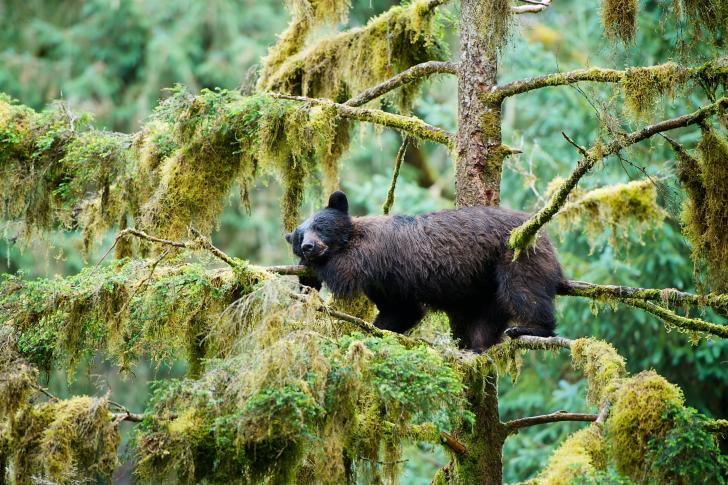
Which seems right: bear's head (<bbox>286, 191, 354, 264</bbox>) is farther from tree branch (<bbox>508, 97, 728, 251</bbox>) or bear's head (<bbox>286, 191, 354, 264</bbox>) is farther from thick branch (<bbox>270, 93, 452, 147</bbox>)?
tree branch (<bbox>508, 97, 728, 251</bbox>)

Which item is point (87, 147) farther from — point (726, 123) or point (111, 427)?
point (726, 123)

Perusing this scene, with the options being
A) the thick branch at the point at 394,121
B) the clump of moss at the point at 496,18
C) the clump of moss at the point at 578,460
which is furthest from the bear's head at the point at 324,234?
the clump of moss at the point at 578,460

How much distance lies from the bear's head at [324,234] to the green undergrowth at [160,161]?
295 mm

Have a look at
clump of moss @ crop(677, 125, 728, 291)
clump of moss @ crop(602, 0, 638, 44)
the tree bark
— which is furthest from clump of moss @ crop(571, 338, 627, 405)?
clump of moss @ crop(602, 0, 638, 44)

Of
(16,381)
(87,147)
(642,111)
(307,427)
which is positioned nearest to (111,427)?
(16,381)

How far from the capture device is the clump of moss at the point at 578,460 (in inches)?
168

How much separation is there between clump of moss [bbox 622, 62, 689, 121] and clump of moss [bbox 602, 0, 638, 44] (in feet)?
1.02

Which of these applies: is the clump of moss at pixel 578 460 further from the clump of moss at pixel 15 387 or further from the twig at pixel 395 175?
the twig at pixel 395 175

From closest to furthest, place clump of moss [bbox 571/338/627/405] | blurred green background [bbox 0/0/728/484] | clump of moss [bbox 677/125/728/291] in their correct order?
clump of moss [bbox 571/338/627/405] < clump of moss [bbox 677/125/728/291] < blurred green background [bbox 0/0/728/484]

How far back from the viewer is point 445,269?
6.85 meters

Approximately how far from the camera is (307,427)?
13.6 ft

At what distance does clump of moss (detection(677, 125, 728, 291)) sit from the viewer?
18.0 feet

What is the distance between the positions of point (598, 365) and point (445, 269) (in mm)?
2073

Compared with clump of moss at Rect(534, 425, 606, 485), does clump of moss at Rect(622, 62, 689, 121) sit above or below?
above
